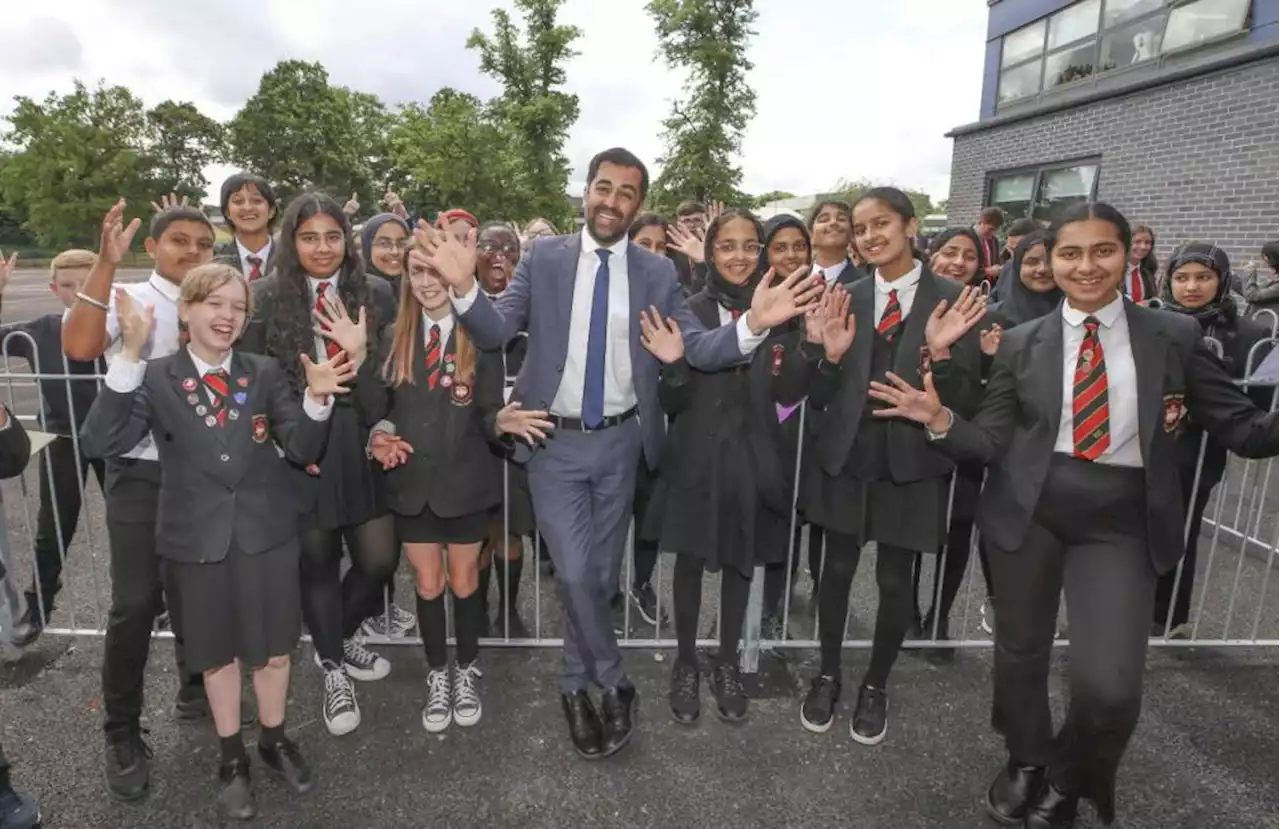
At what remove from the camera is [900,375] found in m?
3.17

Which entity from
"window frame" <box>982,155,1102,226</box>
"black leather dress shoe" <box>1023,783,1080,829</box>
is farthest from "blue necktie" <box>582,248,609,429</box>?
"window frame" <box>982,155,1102,226</box>

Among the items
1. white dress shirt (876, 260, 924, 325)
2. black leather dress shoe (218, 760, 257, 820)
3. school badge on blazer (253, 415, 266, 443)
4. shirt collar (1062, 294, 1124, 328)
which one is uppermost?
white dress shirt (876, 260, 924, 325)

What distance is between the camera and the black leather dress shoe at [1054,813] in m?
2.84

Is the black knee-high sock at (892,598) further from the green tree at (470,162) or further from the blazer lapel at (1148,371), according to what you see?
the green tree at (470,162)

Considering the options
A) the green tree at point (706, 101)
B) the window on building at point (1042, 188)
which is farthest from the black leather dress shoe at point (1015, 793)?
the green tree at point (706, 101)

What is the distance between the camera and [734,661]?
367 cm

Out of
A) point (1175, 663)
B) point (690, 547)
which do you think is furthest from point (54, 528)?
point (1175, 663)

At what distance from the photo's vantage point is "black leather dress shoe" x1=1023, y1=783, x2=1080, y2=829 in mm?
2840

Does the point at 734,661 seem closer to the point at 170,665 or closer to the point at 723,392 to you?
the point at 723,392

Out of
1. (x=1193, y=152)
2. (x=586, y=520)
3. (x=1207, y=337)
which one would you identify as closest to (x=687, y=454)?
(x=586, y=520)

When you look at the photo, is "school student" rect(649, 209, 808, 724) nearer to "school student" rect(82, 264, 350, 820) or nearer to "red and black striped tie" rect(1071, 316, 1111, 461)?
"red and black striped tie" rect(1071, 316, 1111, 461)

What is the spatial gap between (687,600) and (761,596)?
1.41ft

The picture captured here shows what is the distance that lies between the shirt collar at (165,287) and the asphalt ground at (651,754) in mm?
1992

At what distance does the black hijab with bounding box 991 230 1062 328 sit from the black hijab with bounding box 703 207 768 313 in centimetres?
186
